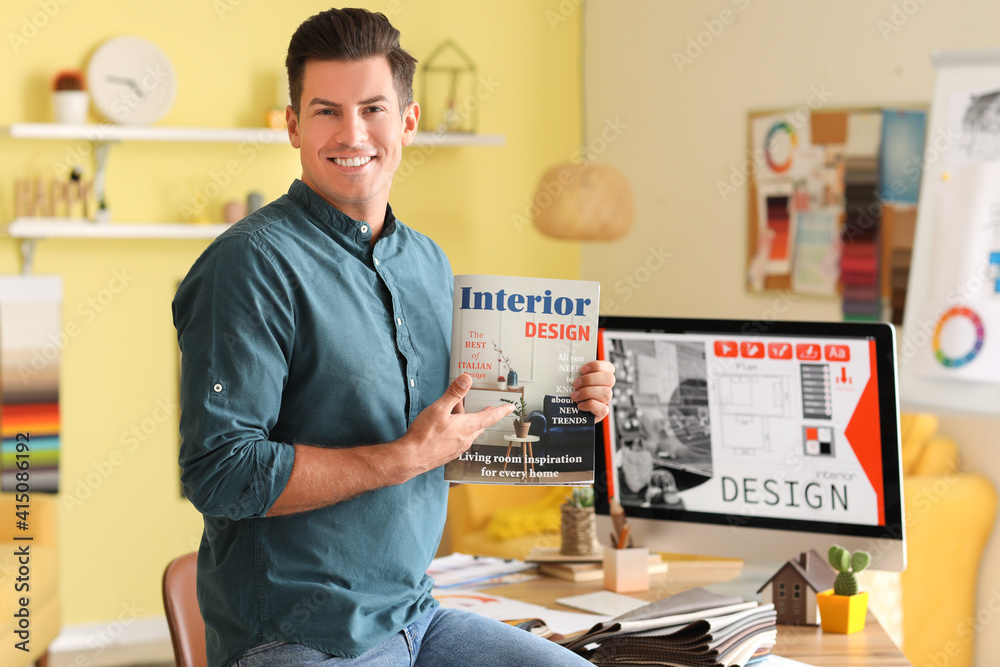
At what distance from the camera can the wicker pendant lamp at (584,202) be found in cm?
378

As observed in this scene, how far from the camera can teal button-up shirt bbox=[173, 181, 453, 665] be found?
1.08 m

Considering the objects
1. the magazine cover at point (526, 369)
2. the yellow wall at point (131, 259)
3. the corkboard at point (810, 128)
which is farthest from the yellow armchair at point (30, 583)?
the corkboard at point (810, 128)

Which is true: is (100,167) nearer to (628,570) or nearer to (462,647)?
(628,570)

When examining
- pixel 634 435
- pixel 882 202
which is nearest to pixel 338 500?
pixel 634 435

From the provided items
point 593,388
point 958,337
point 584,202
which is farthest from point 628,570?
point 584,202

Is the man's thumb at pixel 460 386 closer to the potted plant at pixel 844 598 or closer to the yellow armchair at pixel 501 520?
the potted plant at pixel 844 598

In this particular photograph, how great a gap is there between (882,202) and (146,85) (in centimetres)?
289

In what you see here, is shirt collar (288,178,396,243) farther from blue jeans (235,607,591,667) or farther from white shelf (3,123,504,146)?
white shelf (3,123,504,146)

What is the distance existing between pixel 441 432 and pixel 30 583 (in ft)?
9.04

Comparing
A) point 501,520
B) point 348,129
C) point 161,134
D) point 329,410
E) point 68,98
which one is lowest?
point 501,520

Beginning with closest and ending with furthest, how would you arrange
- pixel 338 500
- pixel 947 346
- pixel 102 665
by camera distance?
pixel 338 500
pixel 947 346
pixel 102 665

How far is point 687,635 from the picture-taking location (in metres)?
1.37

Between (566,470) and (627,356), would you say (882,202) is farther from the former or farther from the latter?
(566,470)

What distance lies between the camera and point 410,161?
429 cm
